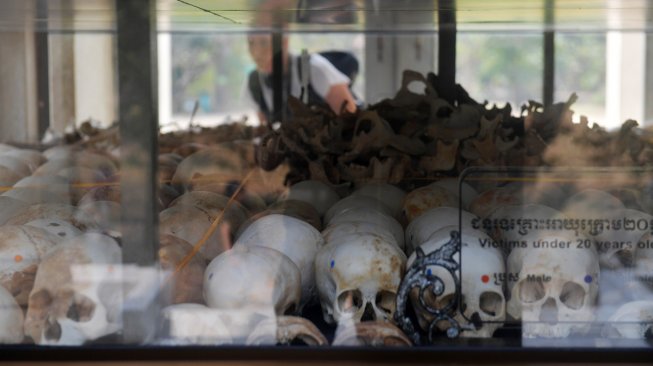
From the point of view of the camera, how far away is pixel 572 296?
64.1 inches

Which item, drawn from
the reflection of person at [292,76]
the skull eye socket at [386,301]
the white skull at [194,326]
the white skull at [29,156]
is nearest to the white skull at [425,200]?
the skull eye socket at [386,301]

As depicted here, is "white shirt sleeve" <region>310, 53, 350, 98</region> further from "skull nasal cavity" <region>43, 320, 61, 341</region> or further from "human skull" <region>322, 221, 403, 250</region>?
"skull nasal cavity" <region>43, 320, 61, 341</region>

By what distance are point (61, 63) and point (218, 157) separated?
2.48 m

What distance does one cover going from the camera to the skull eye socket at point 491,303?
1.55 meters

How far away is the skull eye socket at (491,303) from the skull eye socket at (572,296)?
11 cm

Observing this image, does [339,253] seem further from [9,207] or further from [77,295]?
[9,207]

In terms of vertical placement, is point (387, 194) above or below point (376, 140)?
below

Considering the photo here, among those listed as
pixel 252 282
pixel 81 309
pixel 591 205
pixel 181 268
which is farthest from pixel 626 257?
pixel 81 309

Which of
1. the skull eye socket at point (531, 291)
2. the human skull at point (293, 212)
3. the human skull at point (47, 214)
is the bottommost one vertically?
the skull eye socket at point (531, 291)

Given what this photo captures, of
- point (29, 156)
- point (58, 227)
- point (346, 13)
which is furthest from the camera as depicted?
point (29, 156)

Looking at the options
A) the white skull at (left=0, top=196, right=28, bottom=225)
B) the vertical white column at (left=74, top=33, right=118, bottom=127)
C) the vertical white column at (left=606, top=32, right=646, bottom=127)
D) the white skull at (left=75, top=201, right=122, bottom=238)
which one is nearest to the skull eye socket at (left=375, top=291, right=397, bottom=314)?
the white skull at (left=75, top=201, right=122, bottom=238)

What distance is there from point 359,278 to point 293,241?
18 centimetres

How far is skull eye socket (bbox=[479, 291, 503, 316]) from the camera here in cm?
155

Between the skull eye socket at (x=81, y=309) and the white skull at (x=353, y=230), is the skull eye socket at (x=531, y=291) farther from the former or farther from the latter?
the skull eye socket at (x=81, y=309)
